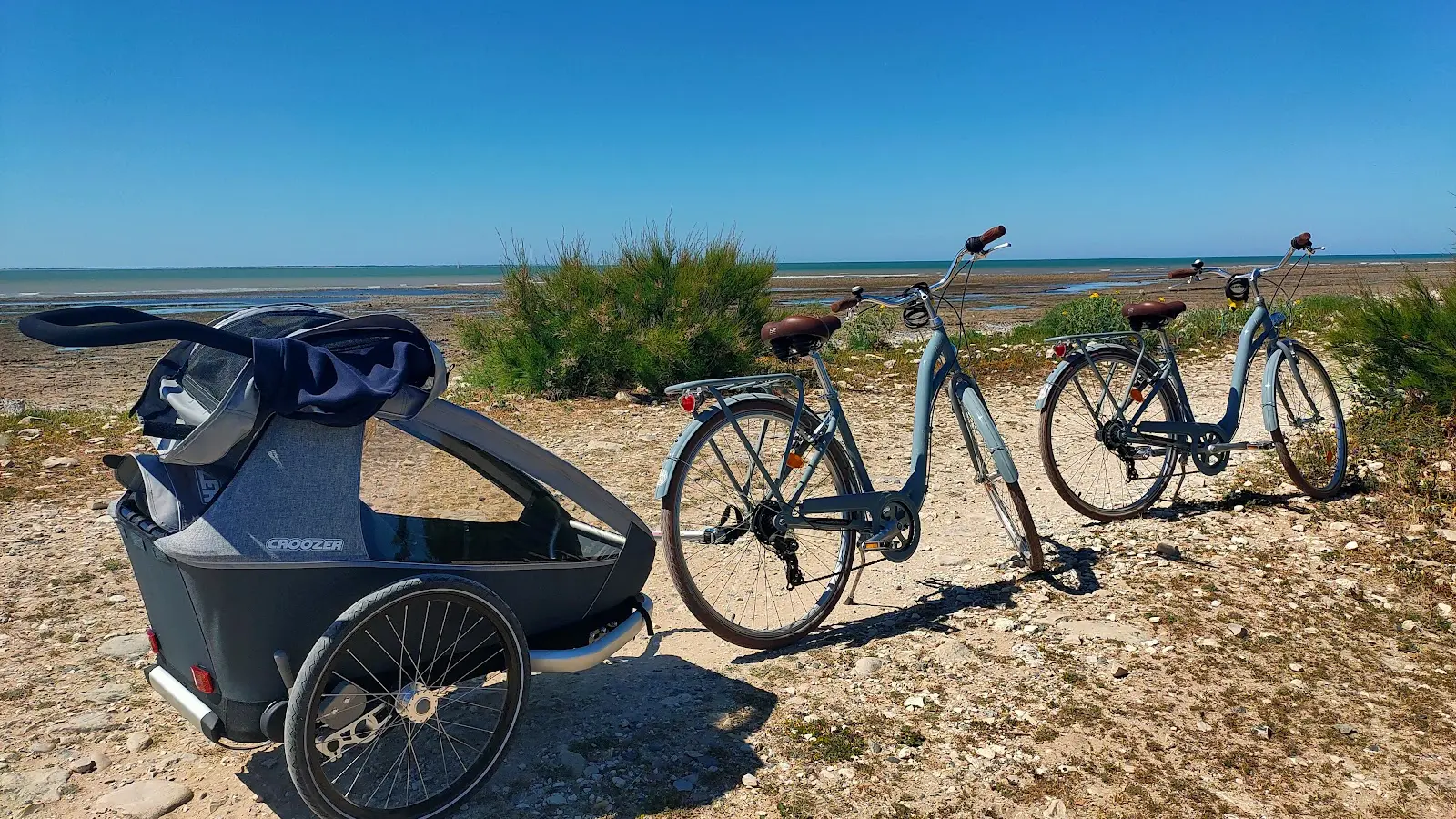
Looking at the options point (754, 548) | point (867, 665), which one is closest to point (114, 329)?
point (867, 665)

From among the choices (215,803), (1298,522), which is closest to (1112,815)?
(215,803)

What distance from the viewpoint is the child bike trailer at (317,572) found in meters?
2.38

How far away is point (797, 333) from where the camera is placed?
3.90 meters

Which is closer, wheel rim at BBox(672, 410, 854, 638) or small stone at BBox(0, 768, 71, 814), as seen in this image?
small stone at BBox(0, 768, 71, 814)

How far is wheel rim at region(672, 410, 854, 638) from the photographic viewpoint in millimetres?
3779

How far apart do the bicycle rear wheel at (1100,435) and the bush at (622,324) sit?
476cm

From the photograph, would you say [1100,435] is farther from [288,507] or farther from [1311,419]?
[288,507]

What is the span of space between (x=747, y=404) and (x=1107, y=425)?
2631 millimetres

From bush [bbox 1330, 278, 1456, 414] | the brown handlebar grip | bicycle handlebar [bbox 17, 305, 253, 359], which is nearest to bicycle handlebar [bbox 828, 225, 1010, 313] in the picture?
the brown handlebar grip

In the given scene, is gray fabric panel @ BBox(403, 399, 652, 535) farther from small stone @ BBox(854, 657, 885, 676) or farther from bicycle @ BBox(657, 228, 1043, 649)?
small stone @ BBox(854, 657, 885, 676)

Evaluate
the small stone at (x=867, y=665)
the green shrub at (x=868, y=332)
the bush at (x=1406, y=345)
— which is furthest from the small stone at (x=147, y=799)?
the green shrub at (x=868, y=332)

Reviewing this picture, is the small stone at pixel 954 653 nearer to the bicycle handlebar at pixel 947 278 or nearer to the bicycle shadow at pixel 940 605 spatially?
the bicycle shadow at pixel 940 605

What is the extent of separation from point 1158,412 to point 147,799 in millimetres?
5578

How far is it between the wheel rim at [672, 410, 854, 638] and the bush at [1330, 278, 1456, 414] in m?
4.44
